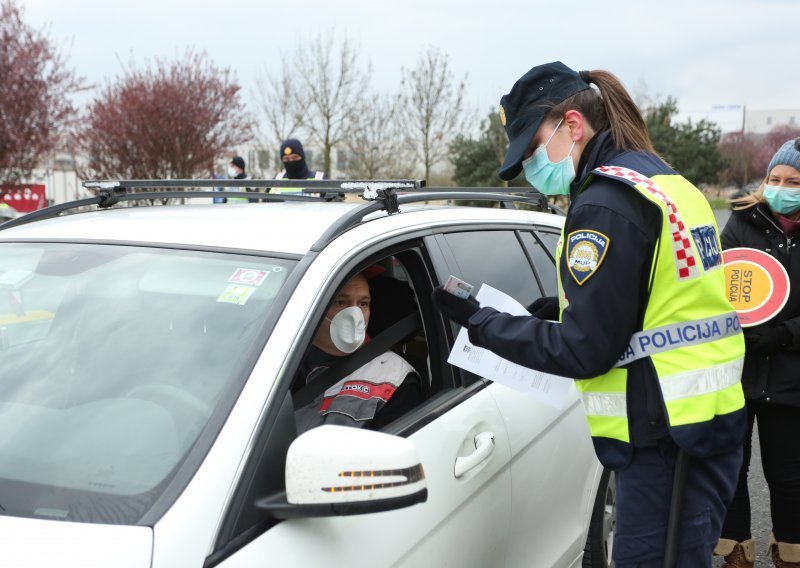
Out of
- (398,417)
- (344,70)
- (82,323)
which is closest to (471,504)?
(398,417)

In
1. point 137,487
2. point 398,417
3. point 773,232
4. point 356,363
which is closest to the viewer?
point 137,487

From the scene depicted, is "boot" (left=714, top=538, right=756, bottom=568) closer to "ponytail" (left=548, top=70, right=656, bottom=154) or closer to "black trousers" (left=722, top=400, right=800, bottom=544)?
"black trousers" (left=722, top=400, right=800, bottom=544)

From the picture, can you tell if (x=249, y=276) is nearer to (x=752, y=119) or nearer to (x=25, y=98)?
(x=25, y=98)

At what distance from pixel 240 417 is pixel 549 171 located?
1.20 meters

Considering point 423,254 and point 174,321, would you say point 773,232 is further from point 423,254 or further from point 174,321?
point 174,321

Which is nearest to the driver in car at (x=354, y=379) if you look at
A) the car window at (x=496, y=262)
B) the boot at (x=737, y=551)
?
the car window at (x=496, y=262)

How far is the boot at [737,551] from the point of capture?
356 centimetres

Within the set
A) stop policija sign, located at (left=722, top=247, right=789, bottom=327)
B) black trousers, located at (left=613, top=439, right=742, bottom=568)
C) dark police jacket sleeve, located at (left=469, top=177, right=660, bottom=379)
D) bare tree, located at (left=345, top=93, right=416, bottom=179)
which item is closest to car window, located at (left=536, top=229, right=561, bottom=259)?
stop policija sign, located at (left=722, top=247, right=789, bottom=327)

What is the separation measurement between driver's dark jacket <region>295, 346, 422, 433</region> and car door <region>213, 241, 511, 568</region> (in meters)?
0.10

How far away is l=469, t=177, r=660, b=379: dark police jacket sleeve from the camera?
197 centimetres

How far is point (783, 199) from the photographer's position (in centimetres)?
331

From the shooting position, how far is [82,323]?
78.2 inches

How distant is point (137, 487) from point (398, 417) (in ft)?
3.10

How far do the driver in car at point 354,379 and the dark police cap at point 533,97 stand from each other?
0.64 meters
